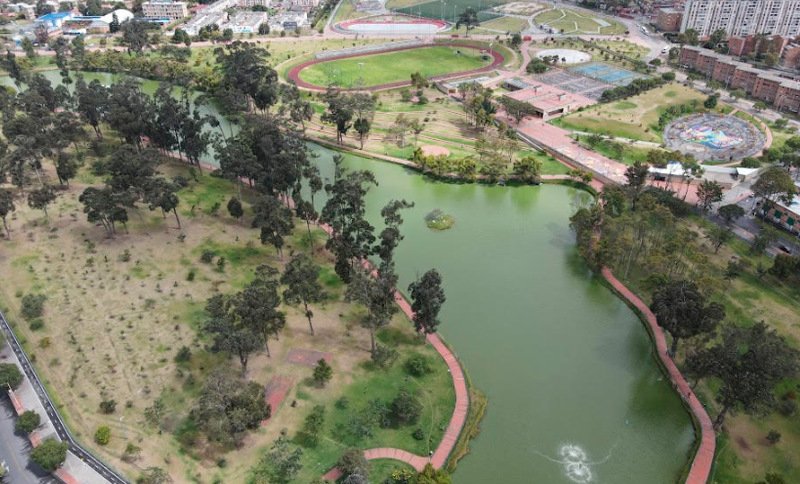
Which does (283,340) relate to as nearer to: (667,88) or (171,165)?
(171,165)

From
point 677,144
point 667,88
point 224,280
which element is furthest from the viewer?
point 667,88

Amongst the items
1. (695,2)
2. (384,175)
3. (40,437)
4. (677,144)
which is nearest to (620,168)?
(677,144)

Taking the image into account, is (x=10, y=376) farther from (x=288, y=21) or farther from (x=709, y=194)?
(x=288, y=21)

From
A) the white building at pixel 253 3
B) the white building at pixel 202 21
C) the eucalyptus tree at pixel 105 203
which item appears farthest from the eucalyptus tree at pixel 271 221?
the white building at pixel 253 3

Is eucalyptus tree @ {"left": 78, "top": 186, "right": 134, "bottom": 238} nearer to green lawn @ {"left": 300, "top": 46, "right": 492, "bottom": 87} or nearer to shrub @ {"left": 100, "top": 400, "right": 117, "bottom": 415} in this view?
shrub @ {"left": 100, "top": 400, "right": 117, "bottom": 415}

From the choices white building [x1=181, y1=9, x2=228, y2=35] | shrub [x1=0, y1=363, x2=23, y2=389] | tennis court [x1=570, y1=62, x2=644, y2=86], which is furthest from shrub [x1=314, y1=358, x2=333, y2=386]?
white building [x1=181, y1=9, x2=228, y2=35]

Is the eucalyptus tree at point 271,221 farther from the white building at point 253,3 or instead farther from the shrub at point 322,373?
the white building at point 253,3

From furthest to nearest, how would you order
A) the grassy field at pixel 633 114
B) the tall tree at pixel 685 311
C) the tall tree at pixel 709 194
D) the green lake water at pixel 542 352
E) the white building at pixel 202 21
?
the white building at pixel 202 21
the grassy field at pixel 633 114
the tall tree at pixel 709 194
the tall tree at pixel 685 311
the green lake water at pixel 542 352
